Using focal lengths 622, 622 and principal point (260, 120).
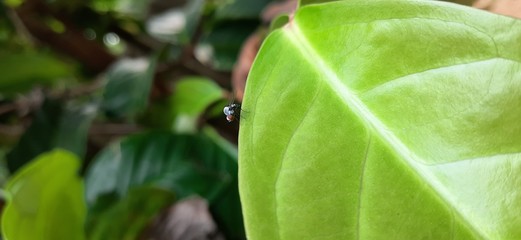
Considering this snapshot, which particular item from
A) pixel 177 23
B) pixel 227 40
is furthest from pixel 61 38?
pixel 227 40

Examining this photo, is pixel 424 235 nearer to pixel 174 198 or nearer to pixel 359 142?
pixel 359 142

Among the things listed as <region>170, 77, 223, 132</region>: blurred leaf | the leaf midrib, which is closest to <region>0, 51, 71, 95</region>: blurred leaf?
<region>170, 77, 223, 132</region>: blurred leaf

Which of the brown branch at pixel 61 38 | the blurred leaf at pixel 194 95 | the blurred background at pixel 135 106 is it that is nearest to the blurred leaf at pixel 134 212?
the blurred background at pixel 135 106

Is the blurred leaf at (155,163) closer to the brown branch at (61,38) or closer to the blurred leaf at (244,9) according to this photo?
the blurred leaf at (244,9)

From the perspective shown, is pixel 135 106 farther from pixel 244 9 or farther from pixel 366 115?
pixel 366 115

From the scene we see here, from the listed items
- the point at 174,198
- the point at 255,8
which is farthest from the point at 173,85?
the point at 174,198
